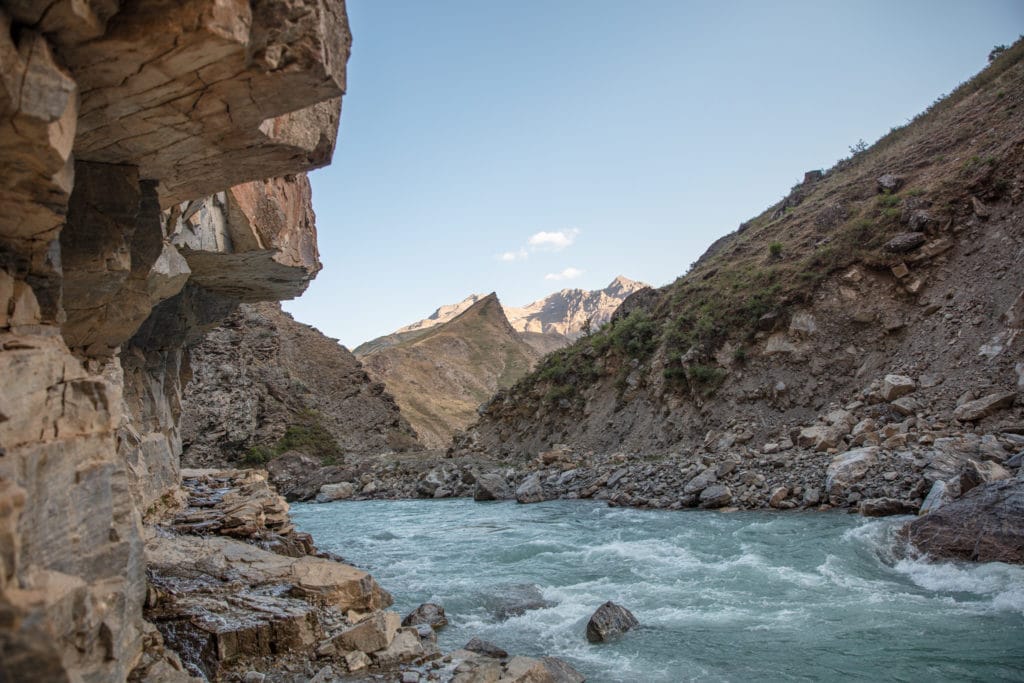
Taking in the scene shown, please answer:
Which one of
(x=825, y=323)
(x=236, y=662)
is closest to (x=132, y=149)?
(x=236, y=662)

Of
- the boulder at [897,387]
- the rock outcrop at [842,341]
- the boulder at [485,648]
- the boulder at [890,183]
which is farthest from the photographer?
the boulder at [890,183]

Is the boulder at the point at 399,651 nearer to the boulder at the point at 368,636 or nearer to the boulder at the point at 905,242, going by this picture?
the boulder at the point at 368,636

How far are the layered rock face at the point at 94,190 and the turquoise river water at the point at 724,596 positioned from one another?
4.87 metres

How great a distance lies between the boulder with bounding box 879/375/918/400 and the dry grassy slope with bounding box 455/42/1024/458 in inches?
15.8

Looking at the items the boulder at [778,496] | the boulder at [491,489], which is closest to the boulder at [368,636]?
the boulder at [778,496]

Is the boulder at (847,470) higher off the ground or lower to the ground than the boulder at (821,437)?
lower

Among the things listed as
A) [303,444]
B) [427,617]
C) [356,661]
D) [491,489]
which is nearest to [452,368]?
[303,444]

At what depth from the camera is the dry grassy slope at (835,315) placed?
18859 millimetres

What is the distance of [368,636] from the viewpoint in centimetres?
639

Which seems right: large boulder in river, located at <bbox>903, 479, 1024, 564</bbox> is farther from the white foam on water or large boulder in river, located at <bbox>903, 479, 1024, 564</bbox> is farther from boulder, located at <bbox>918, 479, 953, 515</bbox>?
boulder, located at <bbox>918, 479, 953, 515</bbox>

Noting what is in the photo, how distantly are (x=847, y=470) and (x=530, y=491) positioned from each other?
10.2 meters

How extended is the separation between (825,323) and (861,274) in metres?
2.23

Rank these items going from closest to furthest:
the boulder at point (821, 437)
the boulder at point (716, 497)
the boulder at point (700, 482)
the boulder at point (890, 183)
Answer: the boulder at point (716, 497), the boulder at point (700, 482), the boulder at point (821, 437), the boulder at point (890, 183)

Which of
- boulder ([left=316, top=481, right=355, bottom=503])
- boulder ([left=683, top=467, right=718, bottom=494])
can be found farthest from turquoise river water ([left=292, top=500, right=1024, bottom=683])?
boulder ([left=316, top=481, right=355, bottom=503])
